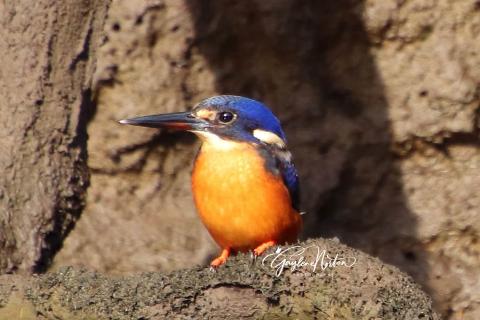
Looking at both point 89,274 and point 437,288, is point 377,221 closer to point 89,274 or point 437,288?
point 437,288

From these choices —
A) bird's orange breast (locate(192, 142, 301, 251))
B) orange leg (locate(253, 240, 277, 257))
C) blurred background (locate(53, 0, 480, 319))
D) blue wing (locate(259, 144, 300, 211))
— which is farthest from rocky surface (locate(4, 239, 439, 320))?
blurred background (locate(53, 0, 480, 319))

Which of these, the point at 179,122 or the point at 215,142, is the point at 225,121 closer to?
the point at 215,142

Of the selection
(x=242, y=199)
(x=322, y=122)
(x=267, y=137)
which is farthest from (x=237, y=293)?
(x=322, y=122)

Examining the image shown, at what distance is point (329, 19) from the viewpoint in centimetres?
626

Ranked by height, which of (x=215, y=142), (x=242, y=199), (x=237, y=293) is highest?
(x=215, y=142)

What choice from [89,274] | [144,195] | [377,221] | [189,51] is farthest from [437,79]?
[89,274]

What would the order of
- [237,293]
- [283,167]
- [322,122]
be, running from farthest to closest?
1. [322,122]
2. [283,167]
3. [237,293]

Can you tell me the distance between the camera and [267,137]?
17.5 ft

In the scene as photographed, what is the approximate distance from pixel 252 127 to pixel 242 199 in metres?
0.42

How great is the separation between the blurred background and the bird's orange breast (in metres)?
1.17

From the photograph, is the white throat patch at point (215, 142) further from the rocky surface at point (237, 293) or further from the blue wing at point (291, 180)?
the rocky surface at point (237, 293)

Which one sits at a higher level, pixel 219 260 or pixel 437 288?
pixel 219 260

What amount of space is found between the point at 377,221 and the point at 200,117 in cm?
165

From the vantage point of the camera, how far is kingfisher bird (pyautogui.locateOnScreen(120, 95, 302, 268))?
505 cm
